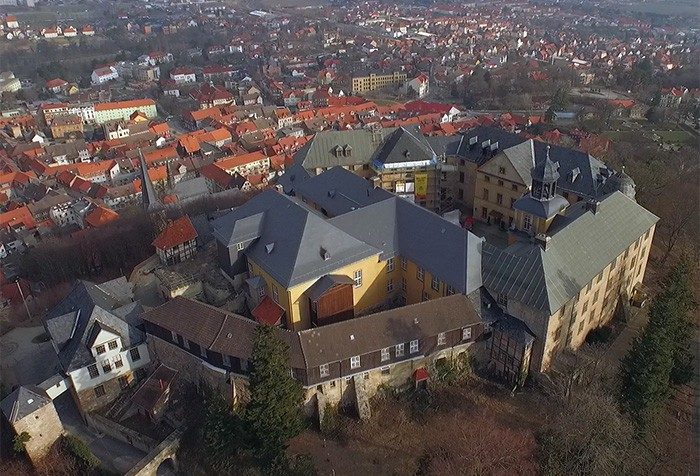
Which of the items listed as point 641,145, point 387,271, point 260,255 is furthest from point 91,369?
point 641,145

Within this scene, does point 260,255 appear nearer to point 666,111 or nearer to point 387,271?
point 387,271

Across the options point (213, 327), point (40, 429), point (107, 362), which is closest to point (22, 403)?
point (40, 429)

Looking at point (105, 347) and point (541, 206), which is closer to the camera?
point (105, 347)

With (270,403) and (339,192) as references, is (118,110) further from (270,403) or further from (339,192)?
(270,403)

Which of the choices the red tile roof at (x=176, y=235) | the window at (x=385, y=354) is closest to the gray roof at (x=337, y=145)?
the red tile roof at (x=176, y=235)

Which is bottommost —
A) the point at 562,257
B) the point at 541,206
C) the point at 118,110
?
the point at 118,110

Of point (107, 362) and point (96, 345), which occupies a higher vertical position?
point (96, 345)

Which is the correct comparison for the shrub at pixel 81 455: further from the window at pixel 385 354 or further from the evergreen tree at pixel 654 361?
the evergreen tree at pixel 654 361
